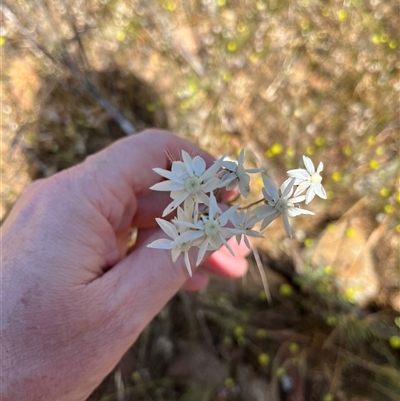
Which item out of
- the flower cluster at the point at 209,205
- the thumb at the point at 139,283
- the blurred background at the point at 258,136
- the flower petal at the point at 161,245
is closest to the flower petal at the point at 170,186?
the flower cluster at the point at 209,205

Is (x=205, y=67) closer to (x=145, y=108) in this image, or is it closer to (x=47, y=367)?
(x=145, y=108)

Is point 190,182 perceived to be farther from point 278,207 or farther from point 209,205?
point 278,207

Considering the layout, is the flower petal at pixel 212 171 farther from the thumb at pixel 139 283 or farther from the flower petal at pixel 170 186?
the thumb at pixel 139 283

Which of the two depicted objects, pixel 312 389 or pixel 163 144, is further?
pixel 312 389

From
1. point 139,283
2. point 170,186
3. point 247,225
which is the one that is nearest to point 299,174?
point 247,225

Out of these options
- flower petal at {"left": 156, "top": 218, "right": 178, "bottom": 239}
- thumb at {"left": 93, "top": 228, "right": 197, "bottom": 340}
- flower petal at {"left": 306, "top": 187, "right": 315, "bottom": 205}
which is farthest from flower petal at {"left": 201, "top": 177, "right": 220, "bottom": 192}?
thumb at {"left": 93, "top": 228, "right": 197, "bottom": 340}

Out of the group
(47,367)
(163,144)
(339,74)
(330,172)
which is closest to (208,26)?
(339,74)
